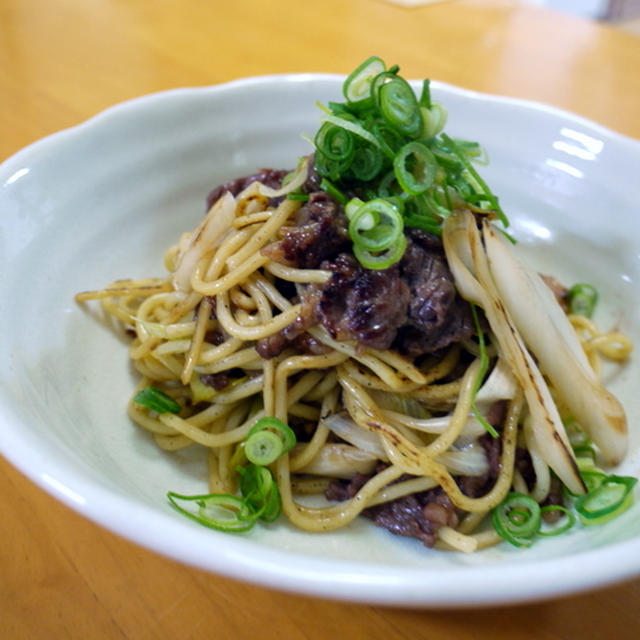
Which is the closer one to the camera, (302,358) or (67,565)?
(67,565)

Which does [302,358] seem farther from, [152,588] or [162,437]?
[152,588]

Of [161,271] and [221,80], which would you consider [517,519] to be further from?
[221,80]

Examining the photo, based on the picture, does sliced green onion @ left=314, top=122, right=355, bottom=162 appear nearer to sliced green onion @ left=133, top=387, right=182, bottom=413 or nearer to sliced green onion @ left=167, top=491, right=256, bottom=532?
sliced green onion @ left=133, top=387, right=182, bottom=413

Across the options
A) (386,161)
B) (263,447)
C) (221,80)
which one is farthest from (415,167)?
(221,80)

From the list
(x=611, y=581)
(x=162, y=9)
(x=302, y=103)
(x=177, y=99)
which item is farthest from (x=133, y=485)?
(x=162, y=9)

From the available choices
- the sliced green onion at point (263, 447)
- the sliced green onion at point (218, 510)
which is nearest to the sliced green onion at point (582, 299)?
the sliced green onion at point (263, 447)

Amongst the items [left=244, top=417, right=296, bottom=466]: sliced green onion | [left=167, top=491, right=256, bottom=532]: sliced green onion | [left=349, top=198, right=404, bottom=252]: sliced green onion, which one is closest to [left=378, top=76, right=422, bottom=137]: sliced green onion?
[left=349, top=198, right=404, bottom=252]: sliced green onion

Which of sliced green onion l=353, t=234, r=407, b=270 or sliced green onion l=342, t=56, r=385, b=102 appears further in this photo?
sliced green onion l=342, t=56, r=385, b=102

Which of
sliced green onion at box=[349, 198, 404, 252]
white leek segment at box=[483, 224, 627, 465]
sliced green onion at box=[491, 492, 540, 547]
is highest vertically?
sliced green onion at box=[349, 198, 404, 252]
